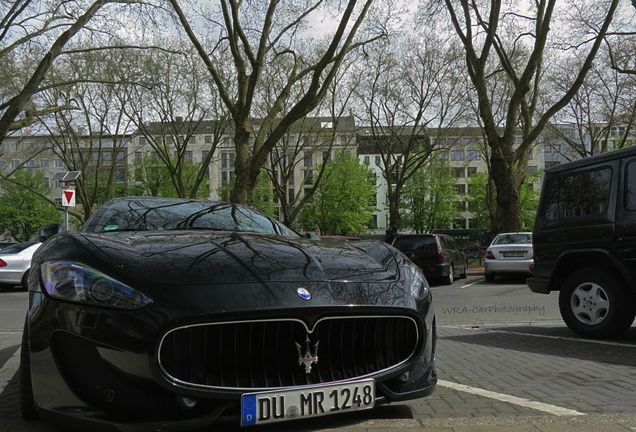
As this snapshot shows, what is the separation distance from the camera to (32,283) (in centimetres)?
306

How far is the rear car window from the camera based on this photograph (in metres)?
6.27

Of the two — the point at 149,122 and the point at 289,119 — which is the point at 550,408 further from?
the point at 149,122

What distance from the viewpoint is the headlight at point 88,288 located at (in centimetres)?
244

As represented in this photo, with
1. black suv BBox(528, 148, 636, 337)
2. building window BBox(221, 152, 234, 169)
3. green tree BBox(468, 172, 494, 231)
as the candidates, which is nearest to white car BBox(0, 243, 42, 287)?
black suv BBox(528, 148, 636, 337)

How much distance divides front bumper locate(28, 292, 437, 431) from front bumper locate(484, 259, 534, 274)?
14841 mm

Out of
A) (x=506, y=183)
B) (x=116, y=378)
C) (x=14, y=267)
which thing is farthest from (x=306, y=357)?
(x=506, y=183)

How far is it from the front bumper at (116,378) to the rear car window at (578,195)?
522 cm

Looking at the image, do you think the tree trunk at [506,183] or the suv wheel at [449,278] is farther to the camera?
the tree trunk at [506,183]

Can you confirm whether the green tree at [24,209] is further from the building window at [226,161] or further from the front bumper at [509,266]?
the front bumper at [509,266]

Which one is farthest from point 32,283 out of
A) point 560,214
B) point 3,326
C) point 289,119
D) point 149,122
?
point 149,122

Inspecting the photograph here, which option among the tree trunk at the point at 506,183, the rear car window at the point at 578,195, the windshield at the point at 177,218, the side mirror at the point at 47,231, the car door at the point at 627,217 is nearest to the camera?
the windshield at the point at 177,218

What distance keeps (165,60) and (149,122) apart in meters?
8.25

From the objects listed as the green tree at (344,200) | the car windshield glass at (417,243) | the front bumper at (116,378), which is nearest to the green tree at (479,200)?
the green tree at (344,200)

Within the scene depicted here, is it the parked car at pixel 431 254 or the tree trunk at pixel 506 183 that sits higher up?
the tree trunk at pixel 506 183
